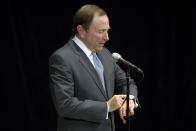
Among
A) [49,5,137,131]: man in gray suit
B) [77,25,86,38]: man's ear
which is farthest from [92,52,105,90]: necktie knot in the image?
[77,25,86,38]: man's ear

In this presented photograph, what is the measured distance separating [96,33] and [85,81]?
319mm

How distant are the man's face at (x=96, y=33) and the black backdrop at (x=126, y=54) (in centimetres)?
131

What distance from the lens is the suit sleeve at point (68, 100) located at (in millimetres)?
2010

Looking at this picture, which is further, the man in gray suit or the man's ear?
the man's ear

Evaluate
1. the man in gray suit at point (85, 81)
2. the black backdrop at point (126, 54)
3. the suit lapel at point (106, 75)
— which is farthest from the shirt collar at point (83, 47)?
the black backdrop at point (126, 54)

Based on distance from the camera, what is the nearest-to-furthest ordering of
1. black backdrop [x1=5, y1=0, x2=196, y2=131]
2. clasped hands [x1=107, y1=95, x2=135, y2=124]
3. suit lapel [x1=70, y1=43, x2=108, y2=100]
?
clasped hands [x1=107, y1=95, x2=135, y2=124] → suit lapel [x1=70, y1=43, x2=108, y2=100] → black backdrop [x1=5, y1=0, x2=196, y2=131]

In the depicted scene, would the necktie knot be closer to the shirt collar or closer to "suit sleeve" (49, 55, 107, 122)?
the shirt collar

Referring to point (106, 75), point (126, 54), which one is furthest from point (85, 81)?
point (126, 54)

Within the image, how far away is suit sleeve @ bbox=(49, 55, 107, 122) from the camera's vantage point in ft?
6.59

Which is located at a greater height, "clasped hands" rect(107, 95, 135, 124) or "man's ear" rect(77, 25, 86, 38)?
"man's ear" rect(77, 25, 86, 38)

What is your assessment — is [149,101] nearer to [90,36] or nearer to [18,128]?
[18,128]

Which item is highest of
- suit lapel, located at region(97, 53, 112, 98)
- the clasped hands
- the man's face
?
the man's face

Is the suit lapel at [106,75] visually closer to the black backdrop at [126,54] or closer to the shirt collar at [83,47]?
the shirt collar at [83,47]

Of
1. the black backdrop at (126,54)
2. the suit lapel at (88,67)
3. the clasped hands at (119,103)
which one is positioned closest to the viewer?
the clasped hands at (119,103)
